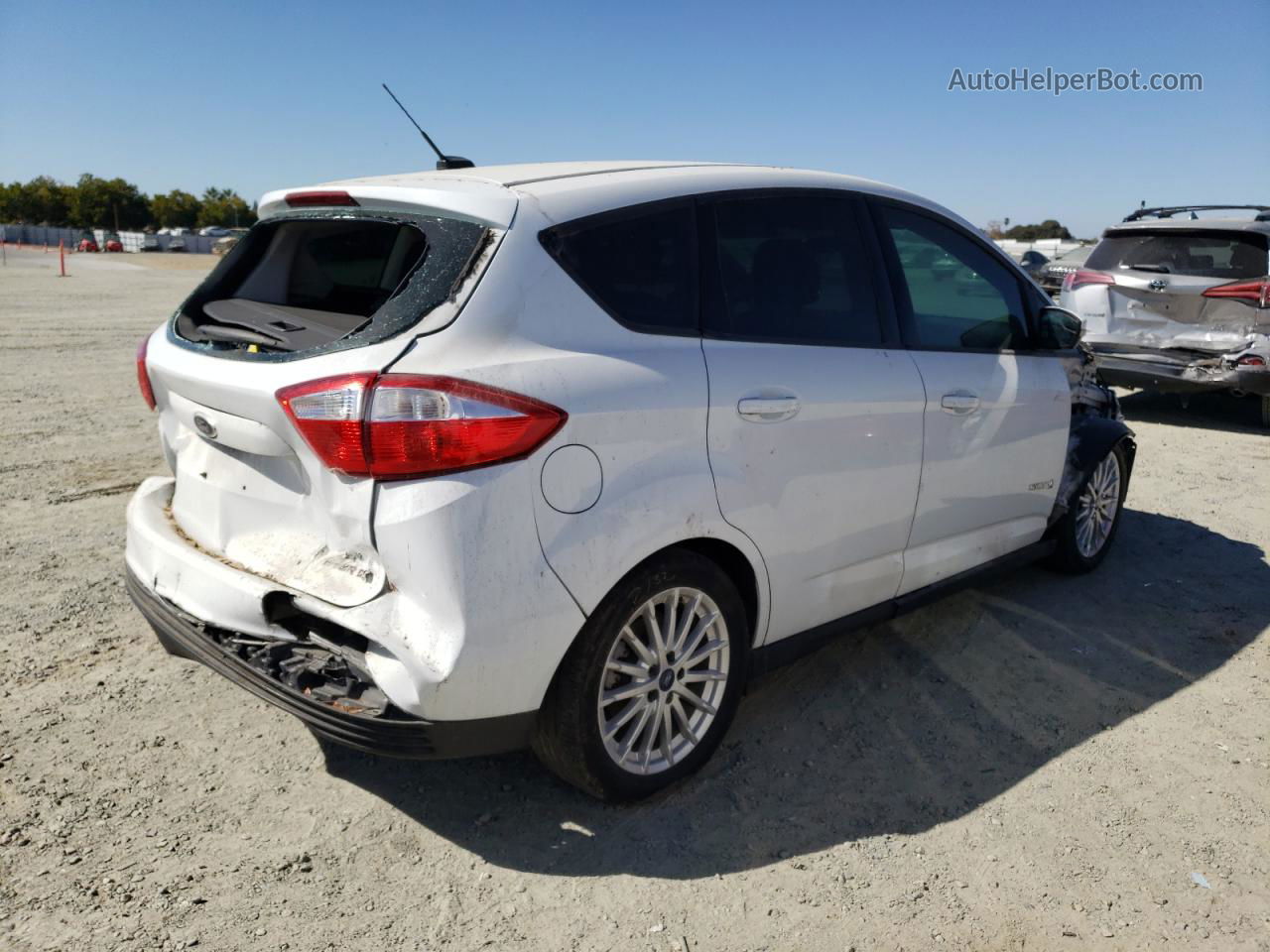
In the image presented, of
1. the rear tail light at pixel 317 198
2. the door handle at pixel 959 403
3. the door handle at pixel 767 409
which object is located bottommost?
the door handle at pixel 959 403

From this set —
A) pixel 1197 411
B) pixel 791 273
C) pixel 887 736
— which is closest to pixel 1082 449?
pixel 887 736

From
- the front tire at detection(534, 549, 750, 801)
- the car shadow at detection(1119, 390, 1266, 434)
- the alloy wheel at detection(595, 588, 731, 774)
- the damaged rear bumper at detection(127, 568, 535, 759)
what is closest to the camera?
the damaged rear bumper at detection(127, 568, 535, 759)

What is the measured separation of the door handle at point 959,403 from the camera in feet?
12.6

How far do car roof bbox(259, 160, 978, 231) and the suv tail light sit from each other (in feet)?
1.77

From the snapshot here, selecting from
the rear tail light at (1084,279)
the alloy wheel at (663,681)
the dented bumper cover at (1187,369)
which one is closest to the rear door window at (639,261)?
the alloy wheel at (663,681)

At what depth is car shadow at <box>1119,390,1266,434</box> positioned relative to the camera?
31.1 ft

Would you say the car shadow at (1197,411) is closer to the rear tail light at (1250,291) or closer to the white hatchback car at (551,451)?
the rear tail light at (1250,291)

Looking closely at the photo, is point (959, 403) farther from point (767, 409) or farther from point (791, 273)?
Result: point (767, 409)

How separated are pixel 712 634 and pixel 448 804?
0.95 m

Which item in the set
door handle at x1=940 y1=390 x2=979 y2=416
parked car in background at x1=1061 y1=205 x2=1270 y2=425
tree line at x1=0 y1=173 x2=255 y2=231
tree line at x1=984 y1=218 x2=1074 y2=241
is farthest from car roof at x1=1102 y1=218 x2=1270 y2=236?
tree line at x1=0 y1=173 x2=255 y2=231

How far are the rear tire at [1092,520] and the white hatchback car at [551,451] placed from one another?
129 centimetres

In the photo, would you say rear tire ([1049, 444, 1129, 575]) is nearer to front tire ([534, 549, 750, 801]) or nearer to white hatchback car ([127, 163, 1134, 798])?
white hatchback car ([127, 163, 1134, 798])

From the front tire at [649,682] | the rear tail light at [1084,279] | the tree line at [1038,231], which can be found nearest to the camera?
the front tire at [649,682]

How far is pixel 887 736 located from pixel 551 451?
1.77 metres
